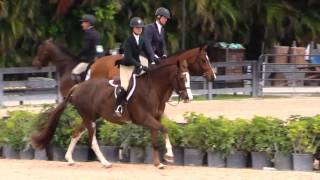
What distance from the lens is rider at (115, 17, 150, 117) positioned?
12805mm

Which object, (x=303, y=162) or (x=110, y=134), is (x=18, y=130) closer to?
(x=110, y=134)

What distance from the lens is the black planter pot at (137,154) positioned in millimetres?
13482

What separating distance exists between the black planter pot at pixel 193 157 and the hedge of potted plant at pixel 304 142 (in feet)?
5.06

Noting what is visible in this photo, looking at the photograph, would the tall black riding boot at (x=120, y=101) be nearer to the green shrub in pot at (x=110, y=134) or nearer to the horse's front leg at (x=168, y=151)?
the horse's front leg at (x=168, y=151)

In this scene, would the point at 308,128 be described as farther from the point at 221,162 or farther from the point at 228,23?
the point at 228,23

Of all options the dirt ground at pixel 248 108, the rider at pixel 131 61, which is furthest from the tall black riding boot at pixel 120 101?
the dirt ground at pixel 248 108

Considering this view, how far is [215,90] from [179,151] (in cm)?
1633

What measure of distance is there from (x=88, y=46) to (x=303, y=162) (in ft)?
18.6

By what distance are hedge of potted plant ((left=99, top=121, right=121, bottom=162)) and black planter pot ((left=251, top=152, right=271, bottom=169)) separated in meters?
2.26

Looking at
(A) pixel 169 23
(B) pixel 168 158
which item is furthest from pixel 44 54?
(A) pixel 169 23

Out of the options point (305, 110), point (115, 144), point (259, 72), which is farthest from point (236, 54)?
point (115, 144)

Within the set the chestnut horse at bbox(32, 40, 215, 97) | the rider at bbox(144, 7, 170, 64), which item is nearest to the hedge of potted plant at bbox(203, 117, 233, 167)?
the rider at bbox(144, 7, 170, 64)

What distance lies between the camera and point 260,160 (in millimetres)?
12656

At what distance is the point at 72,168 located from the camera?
42.3ft
